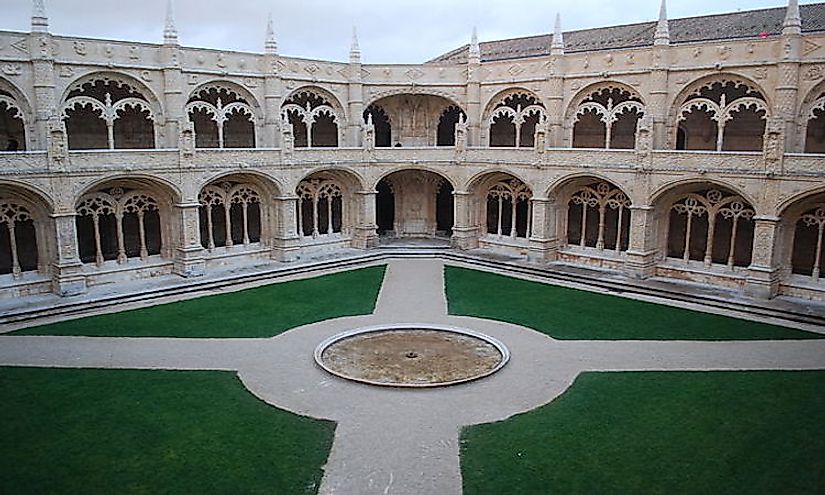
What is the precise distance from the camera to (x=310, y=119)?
30.9m

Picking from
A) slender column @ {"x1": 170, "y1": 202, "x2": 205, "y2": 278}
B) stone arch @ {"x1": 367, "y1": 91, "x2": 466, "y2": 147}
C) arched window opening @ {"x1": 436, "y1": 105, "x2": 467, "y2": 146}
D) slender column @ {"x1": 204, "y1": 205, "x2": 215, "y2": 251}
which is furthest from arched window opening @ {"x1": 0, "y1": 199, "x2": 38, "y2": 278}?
arched window opening @ {"x1": 436, "y1": 105, "x2": 467, "y2": 146}

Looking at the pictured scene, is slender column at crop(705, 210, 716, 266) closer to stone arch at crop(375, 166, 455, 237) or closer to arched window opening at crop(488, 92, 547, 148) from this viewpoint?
arched window opening at crop(488, 92, 547, 148)

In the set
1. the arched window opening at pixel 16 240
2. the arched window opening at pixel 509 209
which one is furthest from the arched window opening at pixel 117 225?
the arched window opening at pixel 509 209

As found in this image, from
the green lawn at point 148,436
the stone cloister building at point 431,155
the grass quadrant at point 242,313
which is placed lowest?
the green lawn at point 148,436

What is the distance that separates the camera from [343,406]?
14.7 metres

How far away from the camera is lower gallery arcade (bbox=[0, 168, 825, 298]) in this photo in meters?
23.6

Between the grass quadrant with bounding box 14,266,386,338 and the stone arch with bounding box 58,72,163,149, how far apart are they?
7.76m

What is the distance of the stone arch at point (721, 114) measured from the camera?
81.7 ft

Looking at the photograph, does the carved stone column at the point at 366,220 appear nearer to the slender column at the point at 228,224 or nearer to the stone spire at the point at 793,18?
the slender column at the point at 228,224

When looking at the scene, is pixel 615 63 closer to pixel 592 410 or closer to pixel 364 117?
pixel 364 117

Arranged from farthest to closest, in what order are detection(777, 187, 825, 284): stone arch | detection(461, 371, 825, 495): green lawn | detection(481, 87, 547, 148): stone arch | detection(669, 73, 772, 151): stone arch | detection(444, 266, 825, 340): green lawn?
detection(481, 87, 547, 148): stone arch, detection(669, 73, 772, 151): stone arch, detection(777, 187, 825, 284): stone arch, detection(444, 266, 825, 340): green lawn, detection(461, 371, 825, 495): green lawn

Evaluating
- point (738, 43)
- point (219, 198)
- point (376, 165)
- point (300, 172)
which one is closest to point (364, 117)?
point (376, 165)

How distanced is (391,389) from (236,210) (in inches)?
715

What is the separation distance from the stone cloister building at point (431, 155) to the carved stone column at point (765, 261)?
0.24 feet
